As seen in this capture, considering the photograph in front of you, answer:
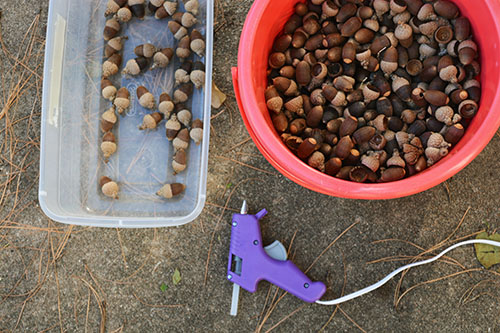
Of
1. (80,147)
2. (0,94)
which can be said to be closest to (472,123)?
(80,147)

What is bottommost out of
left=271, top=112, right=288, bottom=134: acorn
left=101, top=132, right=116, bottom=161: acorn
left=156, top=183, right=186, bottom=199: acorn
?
left=156, top=183, right=186, bottom=199: acorn

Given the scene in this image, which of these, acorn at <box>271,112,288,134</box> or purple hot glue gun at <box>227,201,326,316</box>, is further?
purple hot glue gun at <box>227,201,326,316</box>

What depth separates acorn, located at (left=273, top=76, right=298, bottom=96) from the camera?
1.28m

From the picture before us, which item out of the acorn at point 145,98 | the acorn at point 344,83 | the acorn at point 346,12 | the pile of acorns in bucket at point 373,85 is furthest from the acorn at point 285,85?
the acorn at point 145,98

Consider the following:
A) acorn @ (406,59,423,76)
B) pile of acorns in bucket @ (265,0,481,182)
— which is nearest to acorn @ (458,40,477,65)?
pile of acorns in bucket @ (265,0,481,182)

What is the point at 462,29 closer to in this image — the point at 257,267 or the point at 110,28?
the point at 257,267

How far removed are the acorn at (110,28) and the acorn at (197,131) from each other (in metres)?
0.45

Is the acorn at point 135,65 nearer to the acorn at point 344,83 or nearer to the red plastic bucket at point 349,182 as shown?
the red plastic bucket at point 349,182

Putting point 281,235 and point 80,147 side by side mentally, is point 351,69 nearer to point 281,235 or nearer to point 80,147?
point 281,235

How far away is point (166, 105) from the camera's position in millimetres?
1429

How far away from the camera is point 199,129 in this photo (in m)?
1.43

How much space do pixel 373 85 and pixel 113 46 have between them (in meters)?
0.92

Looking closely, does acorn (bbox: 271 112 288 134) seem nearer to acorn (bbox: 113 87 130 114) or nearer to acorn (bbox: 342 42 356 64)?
acorn (bbox: 342 42 356 64)

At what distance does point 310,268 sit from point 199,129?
0.64 m
